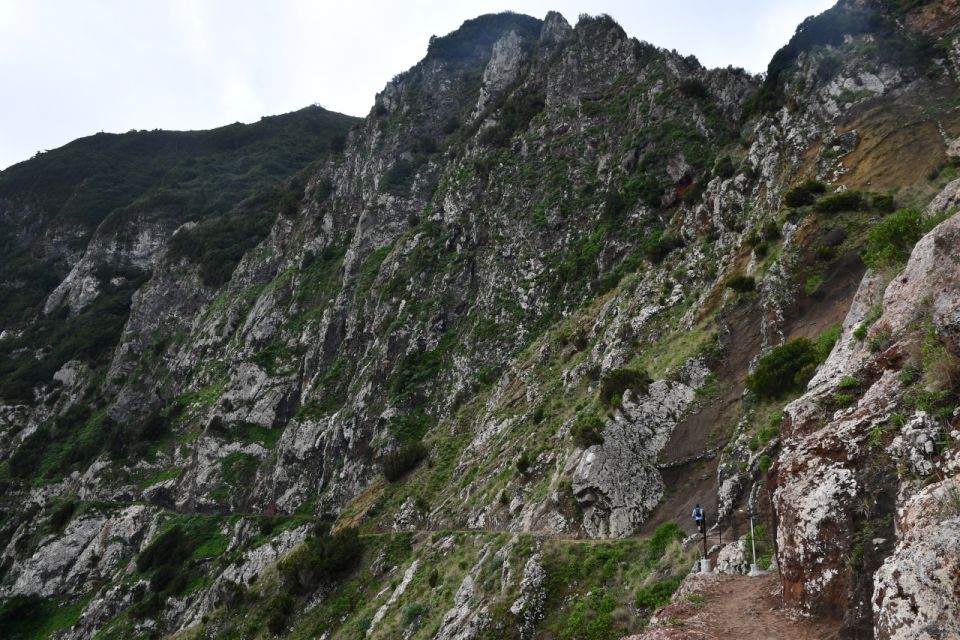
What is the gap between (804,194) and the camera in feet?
86.8

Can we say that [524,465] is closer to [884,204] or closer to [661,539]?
[661,539]

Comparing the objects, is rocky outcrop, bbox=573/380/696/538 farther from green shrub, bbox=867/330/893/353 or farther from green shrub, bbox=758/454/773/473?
green shrub, bbox=867/330/893/353

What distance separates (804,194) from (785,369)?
12.5 meters

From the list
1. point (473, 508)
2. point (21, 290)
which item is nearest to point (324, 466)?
point (473, 508)

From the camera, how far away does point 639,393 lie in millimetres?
24078

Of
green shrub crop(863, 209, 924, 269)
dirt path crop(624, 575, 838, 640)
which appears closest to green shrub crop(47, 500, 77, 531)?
dirt path crop(624, 575, 838, 640)

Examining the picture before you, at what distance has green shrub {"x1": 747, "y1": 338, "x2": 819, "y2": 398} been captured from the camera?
57.2 feet

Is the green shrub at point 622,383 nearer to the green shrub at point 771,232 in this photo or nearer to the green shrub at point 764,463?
the green shrub at point 764,463

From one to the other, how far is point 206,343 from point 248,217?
36.1 m

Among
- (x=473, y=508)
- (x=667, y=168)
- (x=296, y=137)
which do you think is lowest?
(x=473, y=508)

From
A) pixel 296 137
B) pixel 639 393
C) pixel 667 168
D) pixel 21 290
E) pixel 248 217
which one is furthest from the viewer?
pixel 296 137

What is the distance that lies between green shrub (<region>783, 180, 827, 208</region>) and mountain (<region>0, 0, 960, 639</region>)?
168 mm

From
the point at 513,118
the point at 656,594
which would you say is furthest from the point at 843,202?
the point at 513,118

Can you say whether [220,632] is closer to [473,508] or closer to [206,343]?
[473,508]
